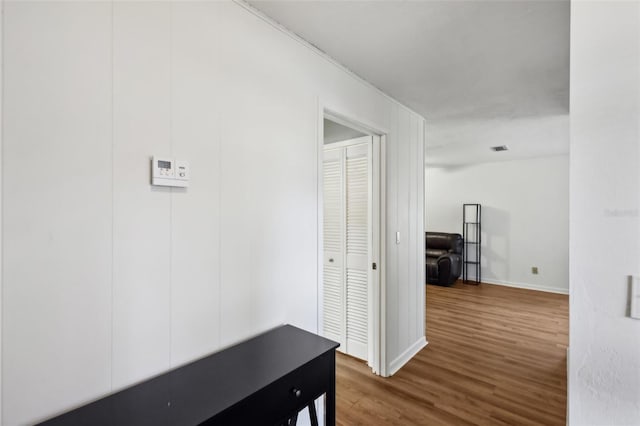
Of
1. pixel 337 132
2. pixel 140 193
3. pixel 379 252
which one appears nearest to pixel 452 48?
pixel 337 132

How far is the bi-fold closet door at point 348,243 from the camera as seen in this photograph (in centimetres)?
279

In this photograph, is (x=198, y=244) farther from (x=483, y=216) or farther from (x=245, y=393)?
(x=483, y=216)

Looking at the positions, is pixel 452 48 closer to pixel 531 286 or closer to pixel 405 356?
pixel 405 356

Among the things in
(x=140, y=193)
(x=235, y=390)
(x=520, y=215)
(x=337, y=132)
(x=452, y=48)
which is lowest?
(x=235, y=390)

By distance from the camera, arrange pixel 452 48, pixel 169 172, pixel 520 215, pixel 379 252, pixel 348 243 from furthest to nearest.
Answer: pixel 520 215, pixel 348 243, pixel 379 252, pixel 452 48, pixel 169 172

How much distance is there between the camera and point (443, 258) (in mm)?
5500

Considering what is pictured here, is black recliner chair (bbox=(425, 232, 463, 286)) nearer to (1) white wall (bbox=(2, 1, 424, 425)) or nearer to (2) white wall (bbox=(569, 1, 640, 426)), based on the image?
(1) white wall (bbox=(2, 1, 424, 425))

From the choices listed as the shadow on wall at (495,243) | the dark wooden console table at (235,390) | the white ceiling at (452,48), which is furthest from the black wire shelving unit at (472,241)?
the dark wooden console table at (235,390)

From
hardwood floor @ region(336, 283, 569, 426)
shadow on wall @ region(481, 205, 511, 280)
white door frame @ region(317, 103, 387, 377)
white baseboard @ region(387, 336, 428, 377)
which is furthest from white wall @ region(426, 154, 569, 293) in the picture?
white door frame @ region(317, 103, 387, 377)

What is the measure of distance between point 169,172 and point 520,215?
6172mm

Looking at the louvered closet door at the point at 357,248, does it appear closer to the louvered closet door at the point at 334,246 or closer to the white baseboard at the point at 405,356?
the louvered closet door at the point at 334,246

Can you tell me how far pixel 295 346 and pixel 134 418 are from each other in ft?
2.11

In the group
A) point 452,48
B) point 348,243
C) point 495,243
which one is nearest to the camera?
point 452,48

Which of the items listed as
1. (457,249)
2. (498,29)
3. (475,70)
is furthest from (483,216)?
(498,29)
